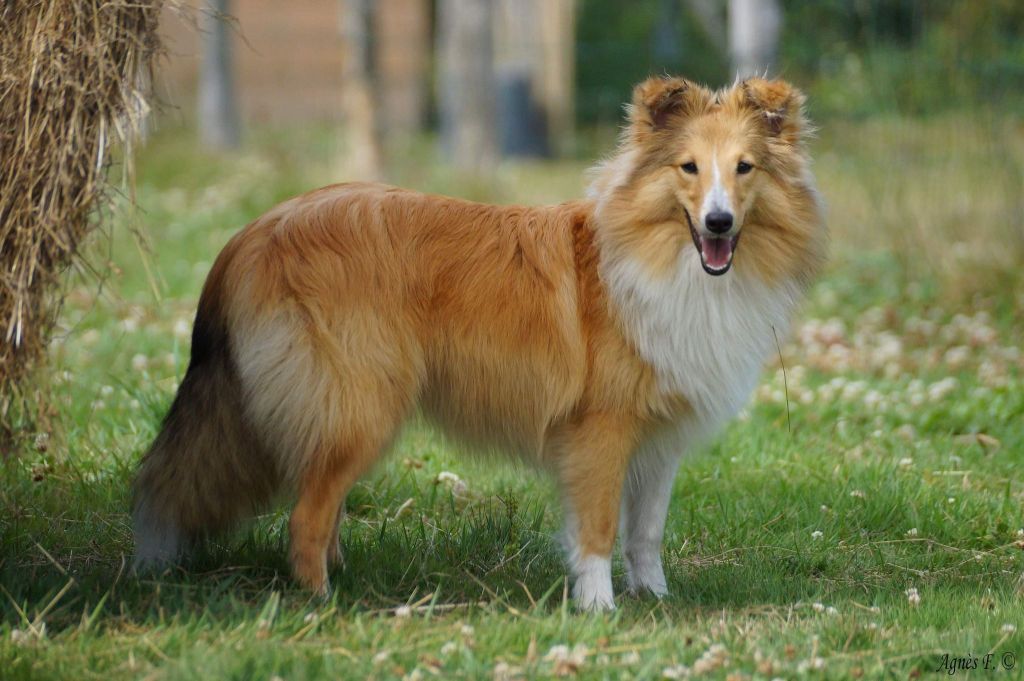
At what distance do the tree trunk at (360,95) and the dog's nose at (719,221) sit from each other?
908 cm

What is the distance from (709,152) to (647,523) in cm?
136

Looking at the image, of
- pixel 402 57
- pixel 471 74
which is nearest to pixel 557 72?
pixel 402 57

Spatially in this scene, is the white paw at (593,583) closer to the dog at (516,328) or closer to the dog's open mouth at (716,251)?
the dog at (516,328)

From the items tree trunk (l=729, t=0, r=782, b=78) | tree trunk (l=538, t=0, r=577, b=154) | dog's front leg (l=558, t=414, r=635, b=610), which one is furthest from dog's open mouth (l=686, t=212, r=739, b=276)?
tree trunk (l=538, t=0, r=577, b=154)

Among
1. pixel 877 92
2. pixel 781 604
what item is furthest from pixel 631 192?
pixel 877 92

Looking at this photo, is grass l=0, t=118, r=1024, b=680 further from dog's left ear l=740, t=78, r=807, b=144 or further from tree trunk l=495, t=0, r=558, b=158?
tree trunk l=495, t=0, r=558, b=158

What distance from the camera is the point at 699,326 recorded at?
13.8 feet

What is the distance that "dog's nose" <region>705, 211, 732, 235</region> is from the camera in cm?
397

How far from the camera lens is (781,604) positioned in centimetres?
421

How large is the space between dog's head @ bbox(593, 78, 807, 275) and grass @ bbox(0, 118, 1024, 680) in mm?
1172

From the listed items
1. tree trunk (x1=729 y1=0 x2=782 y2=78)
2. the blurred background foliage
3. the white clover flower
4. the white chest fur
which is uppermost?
tree trunk (x1=729 y1=0 x2=782 y2=78)

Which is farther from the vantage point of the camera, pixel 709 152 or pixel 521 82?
pixel 521 82

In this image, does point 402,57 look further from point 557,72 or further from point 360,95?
point 360,95

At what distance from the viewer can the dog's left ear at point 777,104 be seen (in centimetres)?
425
